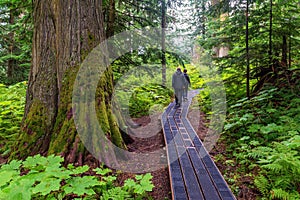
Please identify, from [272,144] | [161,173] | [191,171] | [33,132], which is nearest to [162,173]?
[161,173]

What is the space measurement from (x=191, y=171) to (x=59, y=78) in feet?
10.5

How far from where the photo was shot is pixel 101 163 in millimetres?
3992

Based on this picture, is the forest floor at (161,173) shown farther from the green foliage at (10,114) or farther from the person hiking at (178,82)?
the person hiking at (178,82)

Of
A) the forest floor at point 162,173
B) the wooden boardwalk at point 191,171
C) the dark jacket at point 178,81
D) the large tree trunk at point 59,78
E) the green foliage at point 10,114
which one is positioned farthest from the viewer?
the dark jacket at point 178,81

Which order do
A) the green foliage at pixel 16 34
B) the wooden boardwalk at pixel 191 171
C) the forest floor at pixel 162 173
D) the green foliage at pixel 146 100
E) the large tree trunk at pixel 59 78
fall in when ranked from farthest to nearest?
the green foliage at pixel 146 100
the green foliage at pixel 16 34
the large tree trunk at pixel 59 78
the forest floor at pixel 162 173
the wooden boardwalk at pixel 191 171

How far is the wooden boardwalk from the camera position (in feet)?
11.1

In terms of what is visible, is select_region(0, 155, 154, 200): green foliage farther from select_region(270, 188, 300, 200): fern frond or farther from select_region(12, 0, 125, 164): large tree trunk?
select_region(270, 188, 300, 200): fern frond

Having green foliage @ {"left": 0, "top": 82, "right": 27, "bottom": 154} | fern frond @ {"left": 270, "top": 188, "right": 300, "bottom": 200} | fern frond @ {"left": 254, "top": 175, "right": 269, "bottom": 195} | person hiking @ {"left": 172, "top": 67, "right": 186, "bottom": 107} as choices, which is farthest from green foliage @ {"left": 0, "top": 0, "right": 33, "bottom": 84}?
fern frond @ {"left": 270, "top": 188, "right": 300, "bottom": 200}

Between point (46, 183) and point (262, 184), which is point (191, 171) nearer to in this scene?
point (262, 184)

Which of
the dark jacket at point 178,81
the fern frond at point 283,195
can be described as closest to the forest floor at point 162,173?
the fern frond at point 283,195

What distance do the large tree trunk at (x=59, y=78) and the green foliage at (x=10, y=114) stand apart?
1.50 meters

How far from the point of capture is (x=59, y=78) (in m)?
4.62

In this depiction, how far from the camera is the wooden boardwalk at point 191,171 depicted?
337 cm

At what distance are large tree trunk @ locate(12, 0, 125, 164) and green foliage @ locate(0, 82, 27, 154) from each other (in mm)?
1502
